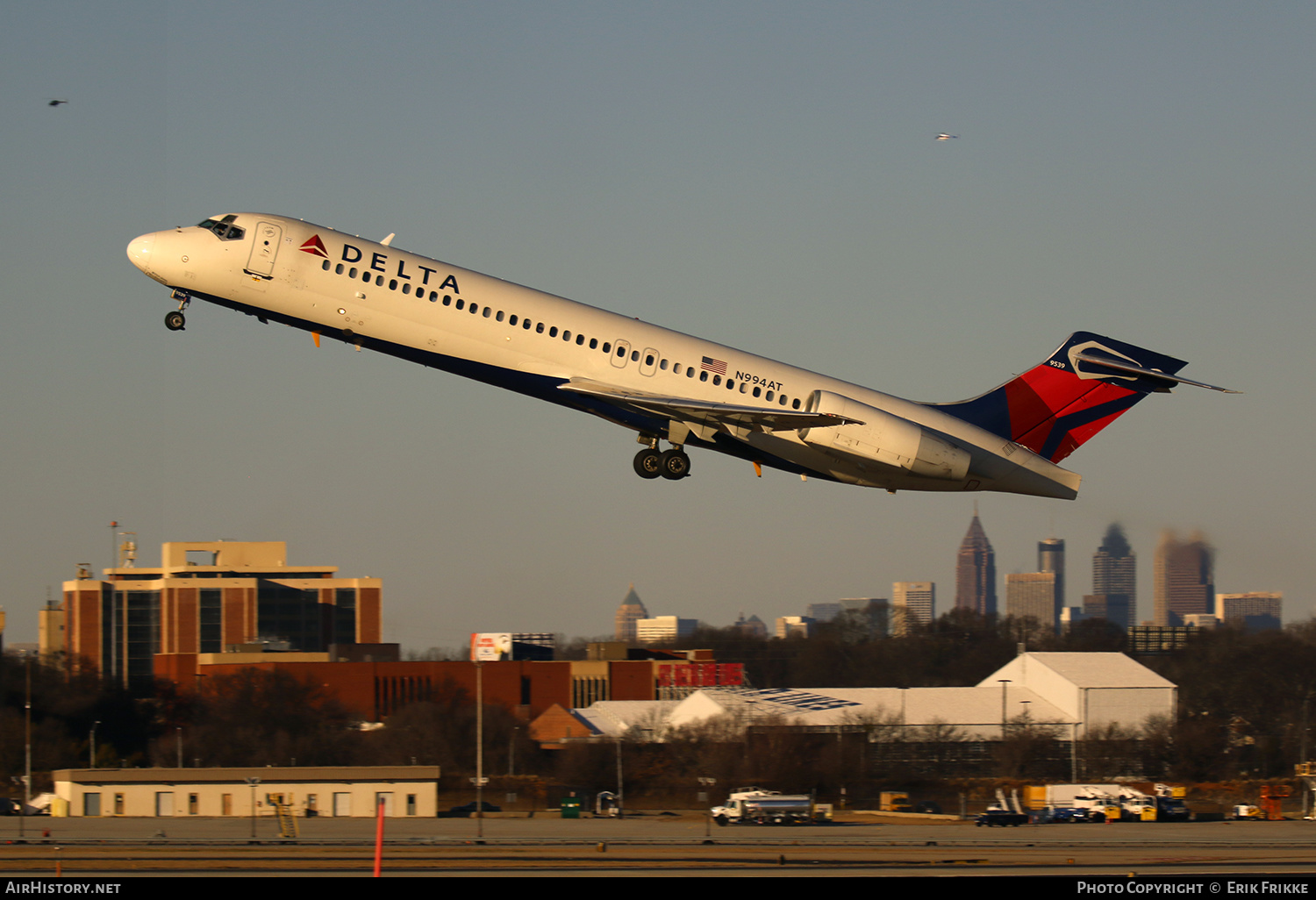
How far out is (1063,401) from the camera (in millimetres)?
38375

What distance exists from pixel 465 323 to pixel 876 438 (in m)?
9.61

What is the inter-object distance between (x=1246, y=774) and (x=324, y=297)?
4023 centimetres

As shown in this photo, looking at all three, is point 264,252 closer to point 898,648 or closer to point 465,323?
point 465,323

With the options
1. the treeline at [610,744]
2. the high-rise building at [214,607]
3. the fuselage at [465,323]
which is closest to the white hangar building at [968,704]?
the treeline at [610,744]

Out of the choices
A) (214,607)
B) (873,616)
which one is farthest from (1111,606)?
(214,607)

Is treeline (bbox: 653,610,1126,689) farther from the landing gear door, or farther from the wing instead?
the landing gear door

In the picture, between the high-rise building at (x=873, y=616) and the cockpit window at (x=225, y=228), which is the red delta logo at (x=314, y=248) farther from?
the high-rise building at (x=873, y=616)

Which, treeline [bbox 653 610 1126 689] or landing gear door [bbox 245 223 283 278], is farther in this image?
treeline [bbox 653 610 1126 689]

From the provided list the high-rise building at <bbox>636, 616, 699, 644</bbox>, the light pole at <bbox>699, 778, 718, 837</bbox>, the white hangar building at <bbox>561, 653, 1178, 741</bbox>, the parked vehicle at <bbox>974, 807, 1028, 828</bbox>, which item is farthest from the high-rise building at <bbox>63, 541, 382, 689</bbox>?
the parked vehicle at <bbox>974, 807, 1028, 828</bbox>

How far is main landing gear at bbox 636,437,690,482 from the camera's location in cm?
3631

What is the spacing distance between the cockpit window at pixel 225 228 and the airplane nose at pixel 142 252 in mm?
1193

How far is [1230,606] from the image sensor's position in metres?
138

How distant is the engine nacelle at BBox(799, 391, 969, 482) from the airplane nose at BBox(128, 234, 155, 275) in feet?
49.3
